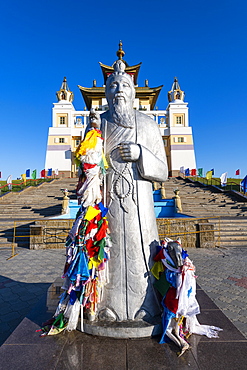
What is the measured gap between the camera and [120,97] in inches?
102

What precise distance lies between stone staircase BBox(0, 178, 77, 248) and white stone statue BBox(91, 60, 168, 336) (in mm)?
8213

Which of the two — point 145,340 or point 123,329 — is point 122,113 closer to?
point 123,329

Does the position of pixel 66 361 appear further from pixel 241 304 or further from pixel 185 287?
pixel 241 304

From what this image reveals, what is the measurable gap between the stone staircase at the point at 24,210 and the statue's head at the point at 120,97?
831 cm

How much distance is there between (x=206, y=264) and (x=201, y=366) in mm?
5512

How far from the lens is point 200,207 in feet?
Answer: 49.5

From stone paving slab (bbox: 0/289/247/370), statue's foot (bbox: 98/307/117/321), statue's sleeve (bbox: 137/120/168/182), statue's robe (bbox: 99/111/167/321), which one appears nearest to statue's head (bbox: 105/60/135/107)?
statue's robe (bbox: 99/111/167/321)

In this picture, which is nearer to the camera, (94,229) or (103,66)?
(94,229)

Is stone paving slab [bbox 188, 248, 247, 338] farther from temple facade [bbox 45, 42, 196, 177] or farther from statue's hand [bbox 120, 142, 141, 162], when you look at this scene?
temple facade [bbox 45, 42, 196, 177]

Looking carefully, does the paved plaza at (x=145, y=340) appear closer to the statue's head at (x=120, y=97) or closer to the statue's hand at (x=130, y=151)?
the statue's hand at (x=130, y=151)

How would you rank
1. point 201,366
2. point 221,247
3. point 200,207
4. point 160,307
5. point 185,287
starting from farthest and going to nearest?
1. point 200,207
2. point 221,247
3. point 160,307
4. point 185,287
5. point 201,366

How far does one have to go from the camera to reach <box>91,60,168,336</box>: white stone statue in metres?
2.33

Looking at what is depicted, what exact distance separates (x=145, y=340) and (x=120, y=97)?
2.50m

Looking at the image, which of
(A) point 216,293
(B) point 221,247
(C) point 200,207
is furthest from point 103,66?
(A) point 216,293
